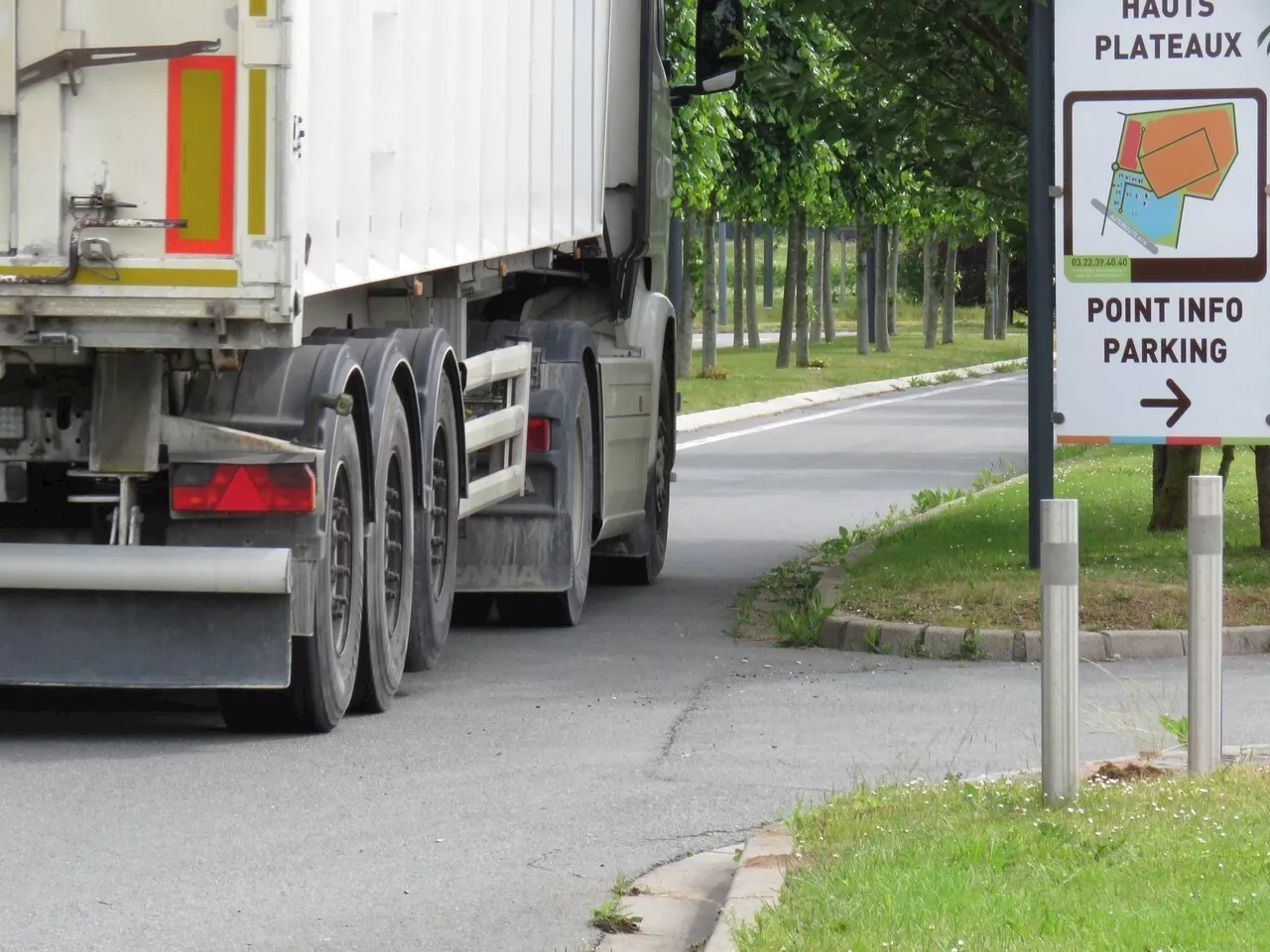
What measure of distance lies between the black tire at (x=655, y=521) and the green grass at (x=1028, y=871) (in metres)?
7.14

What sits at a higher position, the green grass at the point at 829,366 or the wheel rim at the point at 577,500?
the green grass at the point at 829,366

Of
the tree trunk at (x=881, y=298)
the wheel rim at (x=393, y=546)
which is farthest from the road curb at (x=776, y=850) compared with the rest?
the tree trunk at (x=881, y=298)

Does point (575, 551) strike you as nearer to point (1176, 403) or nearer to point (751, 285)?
point (1176, 403)

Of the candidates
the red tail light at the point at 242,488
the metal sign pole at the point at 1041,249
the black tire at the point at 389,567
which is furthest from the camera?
the metal sign pole at the point at 1041,249

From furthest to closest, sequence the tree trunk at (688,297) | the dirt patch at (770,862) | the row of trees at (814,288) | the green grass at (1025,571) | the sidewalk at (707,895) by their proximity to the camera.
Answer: the row of trees at (814,288) < the tree trunk at (688,297) < the green grass at (1025,571) < the dirt patch at (770,862) < the sidewalk at (707,895)

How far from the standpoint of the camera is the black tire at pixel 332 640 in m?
8.31

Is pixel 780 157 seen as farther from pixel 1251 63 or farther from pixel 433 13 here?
pixel 433 13

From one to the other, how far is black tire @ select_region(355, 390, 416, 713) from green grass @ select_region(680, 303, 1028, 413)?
75.1 feet

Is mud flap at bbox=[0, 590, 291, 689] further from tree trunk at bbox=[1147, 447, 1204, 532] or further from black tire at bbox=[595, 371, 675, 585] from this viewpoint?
tree trunk at bbox=[1147, 447, 1204, 532]

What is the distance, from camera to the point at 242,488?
26.3 feet

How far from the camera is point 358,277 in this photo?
8758mm

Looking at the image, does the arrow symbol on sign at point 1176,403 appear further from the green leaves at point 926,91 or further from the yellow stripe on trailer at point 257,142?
the yellow stripe on trailer at point 257,142

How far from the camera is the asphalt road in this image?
6.08 m

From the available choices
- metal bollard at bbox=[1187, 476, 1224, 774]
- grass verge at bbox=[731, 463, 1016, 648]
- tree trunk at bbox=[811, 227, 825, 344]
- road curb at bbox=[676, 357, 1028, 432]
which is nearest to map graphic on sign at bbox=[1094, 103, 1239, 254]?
grass verge at bbox=[731, 463, 1016, 648]
